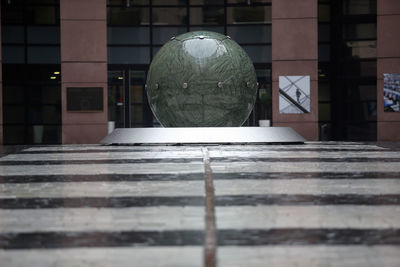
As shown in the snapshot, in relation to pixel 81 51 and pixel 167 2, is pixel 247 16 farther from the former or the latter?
pixel 81 51

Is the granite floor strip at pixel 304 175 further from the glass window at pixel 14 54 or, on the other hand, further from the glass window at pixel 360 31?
the glass window at pixel 14 54

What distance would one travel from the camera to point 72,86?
67.3 feet

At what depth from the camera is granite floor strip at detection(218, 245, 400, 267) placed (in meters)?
3.32

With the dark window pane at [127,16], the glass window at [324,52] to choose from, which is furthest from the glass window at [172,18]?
the glass window at [324,52]

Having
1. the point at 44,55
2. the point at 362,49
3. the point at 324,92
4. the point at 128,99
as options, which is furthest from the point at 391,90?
the point at 44,55

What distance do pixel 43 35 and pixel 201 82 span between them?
35.1 ft

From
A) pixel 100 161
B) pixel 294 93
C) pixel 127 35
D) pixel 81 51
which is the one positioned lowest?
pixel 100 161

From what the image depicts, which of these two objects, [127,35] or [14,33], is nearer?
[14,33]

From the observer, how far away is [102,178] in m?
7.42

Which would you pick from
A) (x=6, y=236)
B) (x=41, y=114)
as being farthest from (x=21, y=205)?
(x=41, y=114)

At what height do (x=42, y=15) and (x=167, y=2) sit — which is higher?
(x=167, y=2)

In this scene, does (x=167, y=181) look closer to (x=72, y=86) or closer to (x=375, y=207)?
(x=375, y=207)

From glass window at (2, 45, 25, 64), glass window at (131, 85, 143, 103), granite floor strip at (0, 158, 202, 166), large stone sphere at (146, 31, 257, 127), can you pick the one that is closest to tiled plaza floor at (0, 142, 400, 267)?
granite floor strip at (0, 158, 202, 166)

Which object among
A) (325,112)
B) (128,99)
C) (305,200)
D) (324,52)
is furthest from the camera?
(324,52)
